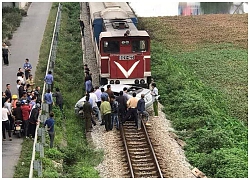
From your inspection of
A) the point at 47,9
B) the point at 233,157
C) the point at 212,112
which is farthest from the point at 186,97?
the point at 47,9

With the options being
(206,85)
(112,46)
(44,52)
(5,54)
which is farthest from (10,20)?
(112,46)

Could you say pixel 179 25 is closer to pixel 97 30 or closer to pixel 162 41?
pixel 162 41

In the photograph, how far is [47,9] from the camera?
47281 millimetres

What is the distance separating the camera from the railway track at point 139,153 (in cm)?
1517

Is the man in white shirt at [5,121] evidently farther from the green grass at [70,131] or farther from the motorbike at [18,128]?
the green grass at [70,131]

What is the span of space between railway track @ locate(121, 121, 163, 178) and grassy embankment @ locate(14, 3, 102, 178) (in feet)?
3.36

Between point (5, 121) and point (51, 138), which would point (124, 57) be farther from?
point (5, 121)

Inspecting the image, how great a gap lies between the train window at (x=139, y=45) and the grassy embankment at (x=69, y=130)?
3.12 metres

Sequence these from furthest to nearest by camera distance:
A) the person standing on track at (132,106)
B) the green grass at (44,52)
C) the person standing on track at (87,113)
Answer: the green grass at (44,52)
the person standing on track at (132,106)
the person standing on track at (87,113)

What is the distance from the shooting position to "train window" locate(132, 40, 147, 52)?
72.6 feet

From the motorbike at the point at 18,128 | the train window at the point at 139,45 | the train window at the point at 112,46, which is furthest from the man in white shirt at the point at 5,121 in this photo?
the train window at the point at 139,45

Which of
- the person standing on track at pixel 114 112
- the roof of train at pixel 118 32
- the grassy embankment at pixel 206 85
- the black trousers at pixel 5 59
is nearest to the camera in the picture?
the grassy embankment at pixel 206 85

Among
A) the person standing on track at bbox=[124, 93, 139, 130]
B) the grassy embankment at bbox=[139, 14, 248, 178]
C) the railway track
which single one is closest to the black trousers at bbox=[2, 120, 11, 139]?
the railway track

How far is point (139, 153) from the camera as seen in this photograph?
659 inches
